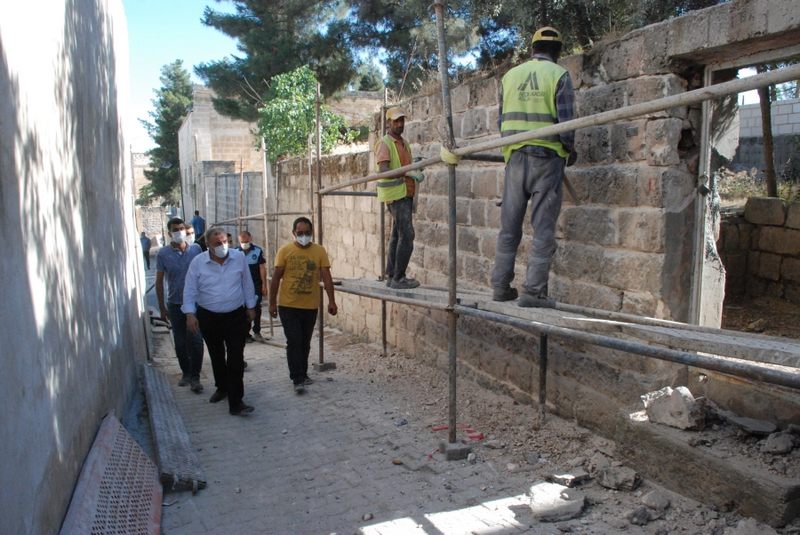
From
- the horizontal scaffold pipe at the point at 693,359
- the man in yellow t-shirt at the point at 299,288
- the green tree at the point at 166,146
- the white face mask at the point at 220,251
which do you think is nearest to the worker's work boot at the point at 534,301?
the horizontal scaffold pipe at the point at 693,359

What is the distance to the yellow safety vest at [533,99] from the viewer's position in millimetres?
4008

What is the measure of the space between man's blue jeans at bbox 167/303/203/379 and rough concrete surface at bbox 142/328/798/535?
335 millimetres

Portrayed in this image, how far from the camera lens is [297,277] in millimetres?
6250

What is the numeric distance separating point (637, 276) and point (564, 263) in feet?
2.31

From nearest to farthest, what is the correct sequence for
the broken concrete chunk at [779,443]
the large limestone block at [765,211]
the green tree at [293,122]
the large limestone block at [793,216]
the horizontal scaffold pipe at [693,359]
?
1. the horizontal scaffold pipe at [693,359]
2. the broken concrete chunk at [779,443]
3. the large limestone block at [793,216]
4. the large limestone block at [765,211]
5. the green tree at [293,122]

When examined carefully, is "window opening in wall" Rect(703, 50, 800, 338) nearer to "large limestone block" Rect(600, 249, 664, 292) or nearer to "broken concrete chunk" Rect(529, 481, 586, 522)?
"large limestone block" Rect(600, 249, 664, 292)

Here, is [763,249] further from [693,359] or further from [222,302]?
[222,302]

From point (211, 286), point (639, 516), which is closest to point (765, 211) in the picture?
point (639, 516)

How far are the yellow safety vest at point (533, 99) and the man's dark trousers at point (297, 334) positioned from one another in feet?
9.91

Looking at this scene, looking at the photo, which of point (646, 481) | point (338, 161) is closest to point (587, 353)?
point (646, 481)

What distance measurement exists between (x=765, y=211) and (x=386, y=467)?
4958 mm

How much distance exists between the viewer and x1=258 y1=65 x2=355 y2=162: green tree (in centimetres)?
1366

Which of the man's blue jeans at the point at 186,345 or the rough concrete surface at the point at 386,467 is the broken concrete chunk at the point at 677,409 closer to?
the rough concrete surface at the point at 386,467

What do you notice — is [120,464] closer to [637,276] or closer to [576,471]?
[576,471]
